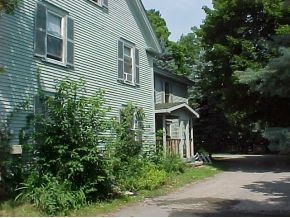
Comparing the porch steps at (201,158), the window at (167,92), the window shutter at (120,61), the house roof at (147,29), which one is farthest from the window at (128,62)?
the porch steps at (201,158)

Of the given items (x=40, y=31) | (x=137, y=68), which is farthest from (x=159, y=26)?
(x=40, y=31)

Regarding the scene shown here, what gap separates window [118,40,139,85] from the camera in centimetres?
1977

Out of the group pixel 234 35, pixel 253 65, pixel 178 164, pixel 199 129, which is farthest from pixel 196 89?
pixel 178 164

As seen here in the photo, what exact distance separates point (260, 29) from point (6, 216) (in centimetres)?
1967

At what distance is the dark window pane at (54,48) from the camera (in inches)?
586

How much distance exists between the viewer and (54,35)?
15.1m

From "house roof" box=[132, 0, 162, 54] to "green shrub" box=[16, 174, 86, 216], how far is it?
12493 mm

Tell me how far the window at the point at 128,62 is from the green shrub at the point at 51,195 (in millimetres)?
8859

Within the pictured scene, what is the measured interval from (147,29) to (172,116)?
6.14 metres

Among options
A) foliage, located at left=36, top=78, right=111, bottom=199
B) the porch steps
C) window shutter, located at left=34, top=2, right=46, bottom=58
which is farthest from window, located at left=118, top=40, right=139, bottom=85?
the porch steps

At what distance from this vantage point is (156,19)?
56562mm

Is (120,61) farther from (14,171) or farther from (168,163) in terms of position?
(14,171)

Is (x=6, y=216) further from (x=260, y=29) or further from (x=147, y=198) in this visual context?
(x=260, y=29)

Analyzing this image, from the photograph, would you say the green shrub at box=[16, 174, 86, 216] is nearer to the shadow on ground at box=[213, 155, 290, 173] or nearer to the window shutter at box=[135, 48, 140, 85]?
the window shutter at box=[135, 48, 140, 85]
